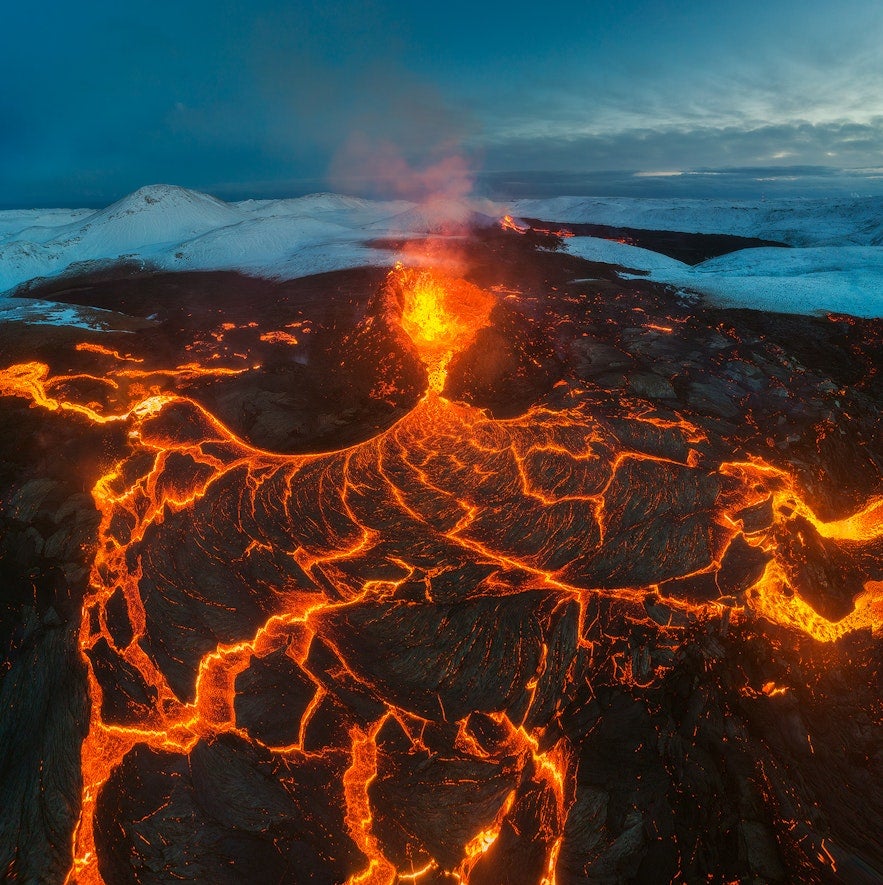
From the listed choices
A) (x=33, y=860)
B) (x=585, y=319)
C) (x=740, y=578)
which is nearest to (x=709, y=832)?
(x=740, y=578)

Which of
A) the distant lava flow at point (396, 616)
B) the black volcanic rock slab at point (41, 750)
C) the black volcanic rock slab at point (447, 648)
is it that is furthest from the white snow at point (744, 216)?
the black volcanic rock slab at point (41, 750)

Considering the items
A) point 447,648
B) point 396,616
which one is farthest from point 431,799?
point 396,616

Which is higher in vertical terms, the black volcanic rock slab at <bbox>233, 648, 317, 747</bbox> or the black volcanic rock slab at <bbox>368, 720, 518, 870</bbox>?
the black volcanic rock slab at <bbox>233, 648, 317, 747</bbox>

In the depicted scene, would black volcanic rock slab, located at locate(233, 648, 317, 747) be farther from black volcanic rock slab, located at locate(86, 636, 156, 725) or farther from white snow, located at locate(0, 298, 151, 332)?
white snow, located at locate(0, 298, 151, 332)

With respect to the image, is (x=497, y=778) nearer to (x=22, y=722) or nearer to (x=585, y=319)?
(x=22, y=722)

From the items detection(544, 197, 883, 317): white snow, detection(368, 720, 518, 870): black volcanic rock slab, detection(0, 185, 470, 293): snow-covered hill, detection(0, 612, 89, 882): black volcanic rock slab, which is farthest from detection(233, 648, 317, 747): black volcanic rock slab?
detection(0, 185, 470, 293): snow-covered hill

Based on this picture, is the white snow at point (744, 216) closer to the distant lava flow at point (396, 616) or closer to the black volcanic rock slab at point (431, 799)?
the distant lava flow at point (396, 616)

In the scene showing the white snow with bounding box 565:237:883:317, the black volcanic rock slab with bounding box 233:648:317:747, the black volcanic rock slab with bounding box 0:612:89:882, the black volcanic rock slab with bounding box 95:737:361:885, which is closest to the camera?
the black volcanic rock slab with bounding box 95:737:361:885
